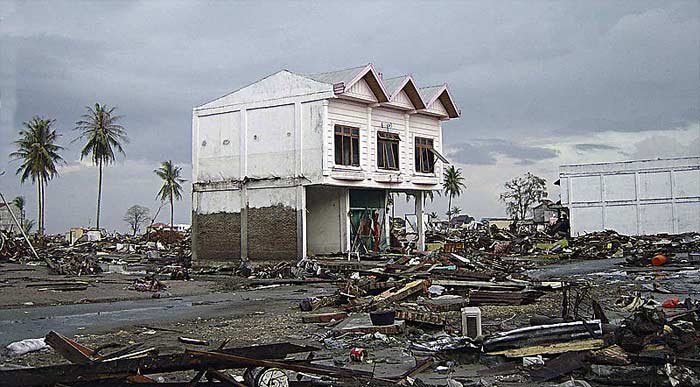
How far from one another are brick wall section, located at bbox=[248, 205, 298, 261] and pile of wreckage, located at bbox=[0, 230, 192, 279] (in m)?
3.63

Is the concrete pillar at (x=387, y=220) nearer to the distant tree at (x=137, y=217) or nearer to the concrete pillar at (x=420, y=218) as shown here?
the concrete pillar at (x=420, y=218)

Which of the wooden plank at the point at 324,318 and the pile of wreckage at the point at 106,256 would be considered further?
the pile of wreckage at the point at 106,256

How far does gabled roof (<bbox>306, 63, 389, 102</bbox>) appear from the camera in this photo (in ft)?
103

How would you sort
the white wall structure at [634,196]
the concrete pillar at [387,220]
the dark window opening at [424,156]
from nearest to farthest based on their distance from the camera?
the concrete pillar at [387,220] < the dark window opening at [424,156] < the white wall structure at [634,196]

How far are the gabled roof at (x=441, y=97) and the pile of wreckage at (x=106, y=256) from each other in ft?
49.4

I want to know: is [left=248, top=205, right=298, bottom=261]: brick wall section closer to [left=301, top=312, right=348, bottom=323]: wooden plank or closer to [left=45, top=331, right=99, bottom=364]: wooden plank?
[left=301, top=312, right=348, bottom=323]: wooden plank

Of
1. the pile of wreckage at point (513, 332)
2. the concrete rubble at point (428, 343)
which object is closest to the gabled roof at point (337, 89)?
the concrete rubble at point (428, 343)

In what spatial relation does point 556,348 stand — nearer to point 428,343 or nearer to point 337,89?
point 428,343

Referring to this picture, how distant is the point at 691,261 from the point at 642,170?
109 ft

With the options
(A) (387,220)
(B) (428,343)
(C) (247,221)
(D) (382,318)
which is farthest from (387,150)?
(B) (428,343)

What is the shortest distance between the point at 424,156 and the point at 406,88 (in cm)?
411

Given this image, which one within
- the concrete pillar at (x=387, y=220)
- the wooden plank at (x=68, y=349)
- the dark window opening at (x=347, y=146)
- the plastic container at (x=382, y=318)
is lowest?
the plastic container at (x=382, y=318)

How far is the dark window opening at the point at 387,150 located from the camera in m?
34.6

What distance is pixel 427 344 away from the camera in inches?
392
